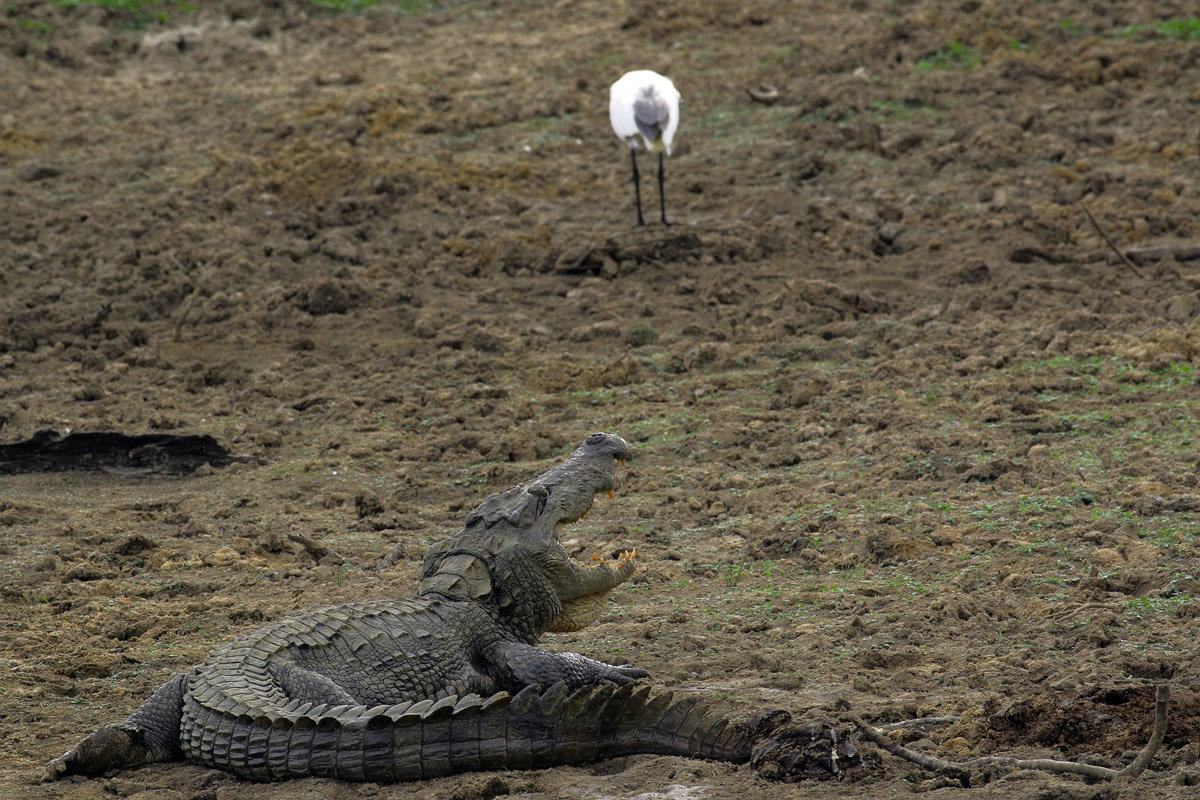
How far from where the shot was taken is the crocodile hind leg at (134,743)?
3682 mm

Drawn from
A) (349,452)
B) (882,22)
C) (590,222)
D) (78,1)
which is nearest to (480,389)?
(349,452)

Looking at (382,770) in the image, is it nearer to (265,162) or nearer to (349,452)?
(349,452)

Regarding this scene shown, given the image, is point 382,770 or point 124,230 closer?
point 382,770

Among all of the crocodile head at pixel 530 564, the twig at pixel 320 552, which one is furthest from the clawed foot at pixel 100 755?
the twig at pixel 320 552

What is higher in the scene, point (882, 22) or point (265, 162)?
point (882, 22)

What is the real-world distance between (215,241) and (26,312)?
1521 mm

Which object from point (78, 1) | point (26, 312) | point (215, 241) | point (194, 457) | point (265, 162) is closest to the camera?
point (194, 457)

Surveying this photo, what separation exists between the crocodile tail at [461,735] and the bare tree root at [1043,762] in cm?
41

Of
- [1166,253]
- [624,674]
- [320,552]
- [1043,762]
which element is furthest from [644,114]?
[1043,762]

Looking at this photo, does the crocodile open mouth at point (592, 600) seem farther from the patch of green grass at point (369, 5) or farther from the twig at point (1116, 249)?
the patch of green grass at point (369, 5)

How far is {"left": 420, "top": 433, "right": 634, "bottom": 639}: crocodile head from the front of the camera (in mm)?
4367

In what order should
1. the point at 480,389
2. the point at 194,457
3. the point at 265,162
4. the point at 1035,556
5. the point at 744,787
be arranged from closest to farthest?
1. the point at 744,787
2. the point at 1035,556
3. the point at 194,457
4. the point at 480,389
5. the point at 265,162

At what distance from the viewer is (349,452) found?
6.79 meters

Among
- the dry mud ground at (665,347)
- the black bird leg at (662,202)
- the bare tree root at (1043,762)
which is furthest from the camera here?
the black bird leg at (662,202)
